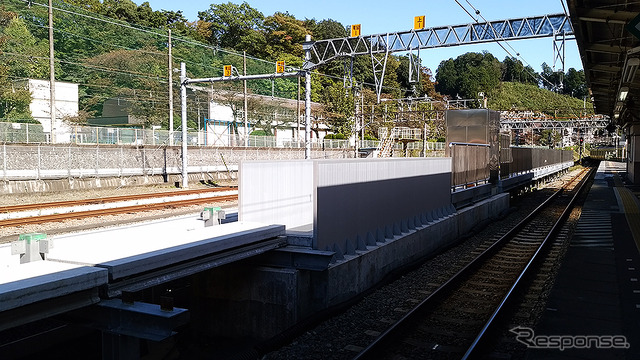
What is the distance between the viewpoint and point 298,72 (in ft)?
73.5

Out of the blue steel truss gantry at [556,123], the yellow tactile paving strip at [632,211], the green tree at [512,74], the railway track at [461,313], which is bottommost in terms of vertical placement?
the railway track at [461,313]

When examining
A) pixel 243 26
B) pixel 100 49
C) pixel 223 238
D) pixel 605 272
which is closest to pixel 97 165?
pixel 223 238

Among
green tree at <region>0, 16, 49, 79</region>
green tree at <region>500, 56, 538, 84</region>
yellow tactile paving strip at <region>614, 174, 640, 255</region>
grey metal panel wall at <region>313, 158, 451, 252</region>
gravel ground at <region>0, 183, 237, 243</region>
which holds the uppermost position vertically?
green tree at <region>500, 56, 538, 84</region>

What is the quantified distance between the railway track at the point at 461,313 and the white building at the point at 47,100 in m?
37.1

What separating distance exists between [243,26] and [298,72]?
216 ft

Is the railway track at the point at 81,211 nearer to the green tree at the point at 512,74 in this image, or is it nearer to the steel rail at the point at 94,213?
the steel rail at the point at 94,213

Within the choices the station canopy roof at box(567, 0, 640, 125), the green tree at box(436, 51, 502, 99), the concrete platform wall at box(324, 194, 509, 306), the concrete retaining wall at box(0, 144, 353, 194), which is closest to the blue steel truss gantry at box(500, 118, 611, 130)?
the concrete retaining wall at box(0, 144, 353, 194)

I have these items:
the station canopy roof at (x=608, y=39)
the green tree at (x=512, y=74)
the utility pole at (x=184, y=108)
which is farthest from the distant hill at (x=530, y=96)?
the station canopy roof at (x=608, y=39)

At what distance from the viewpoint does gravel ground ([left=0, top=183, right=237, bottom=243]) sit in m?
14.6

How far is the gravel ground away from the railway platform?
34.0 ft

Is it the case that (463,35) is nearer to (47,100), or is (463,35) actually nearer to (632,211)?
(632,211)

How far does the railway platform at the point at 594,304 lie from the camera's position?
6.71 meters

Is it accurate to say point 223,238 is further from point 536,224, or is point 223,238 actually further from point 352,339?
point 536,224

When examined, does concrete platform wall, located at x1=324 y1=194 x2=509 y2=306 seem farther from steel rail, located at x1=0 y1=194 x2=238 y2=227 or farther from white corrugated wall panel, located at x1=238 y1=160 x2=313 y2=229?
steel rail, located at x1=0 y1=194 x2=238 y2=227
